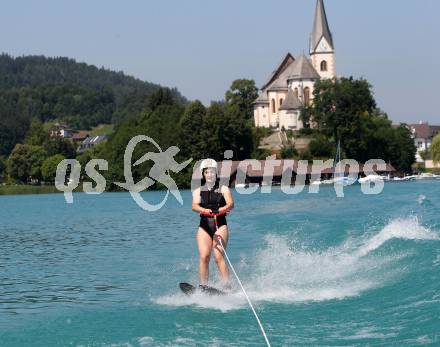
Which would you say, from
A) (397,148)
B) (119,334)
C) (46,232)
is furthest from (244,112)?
(119,334)

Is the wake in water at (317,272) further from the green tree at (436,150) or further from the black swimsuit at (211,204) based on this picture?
the green tree at (436,150)

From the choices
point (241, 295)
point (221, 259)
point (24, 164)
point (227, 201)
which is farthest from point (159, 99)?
point (241, 295)

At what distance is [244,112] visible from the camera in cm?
14150

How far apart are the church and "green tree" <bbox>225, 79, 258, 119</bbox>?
149 inches

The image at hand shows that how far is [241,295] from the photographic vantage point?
1373cm

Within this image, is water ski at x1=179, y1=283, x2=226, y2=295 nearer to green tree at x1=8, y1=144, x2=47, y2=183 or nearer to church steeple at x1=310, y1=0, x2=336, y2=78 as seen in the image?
church steeple at x1=310, y1=0, x2=336, y2=78

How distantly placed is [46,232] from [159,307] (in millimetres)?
22912

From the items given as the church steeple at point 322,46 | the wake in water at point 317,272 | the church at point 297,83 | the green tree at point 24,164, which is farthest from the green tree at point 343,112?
the wake in water at point 317,272

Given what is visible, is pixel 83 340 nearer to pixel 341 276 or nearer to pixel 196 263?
pixel 341 276

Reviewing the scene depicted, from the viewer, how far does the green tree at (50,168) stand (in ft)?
465

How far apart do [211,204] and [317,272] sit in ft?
11.3

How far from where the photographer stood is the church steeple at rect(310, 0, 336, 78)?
138m

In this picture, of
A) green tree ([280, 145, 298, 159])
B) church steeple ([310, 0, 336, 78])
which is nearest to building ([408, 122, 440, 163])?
church steeple ([310, 0, 336, 78])

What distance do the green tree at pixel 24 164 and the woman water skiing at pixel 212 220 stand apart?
460 feet
